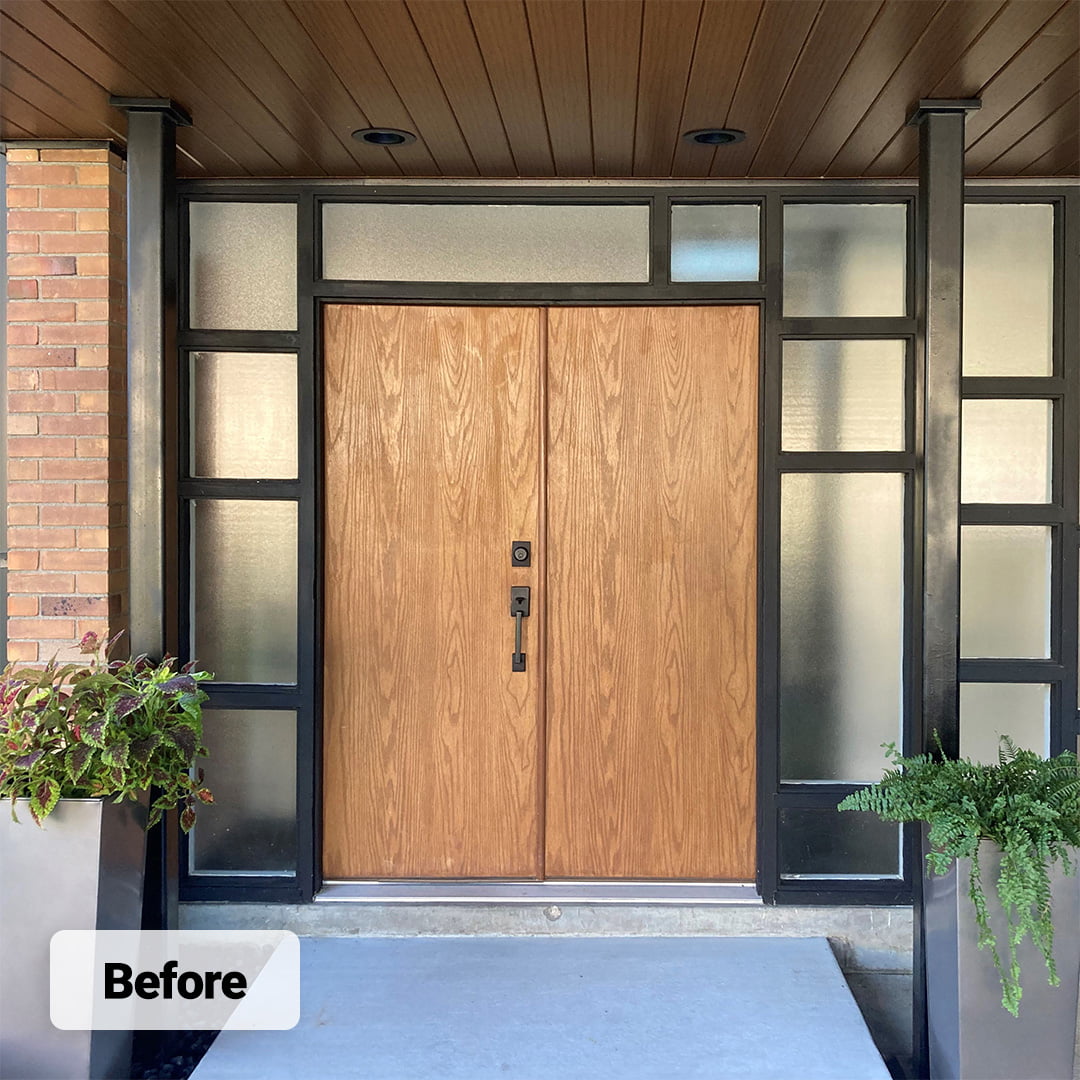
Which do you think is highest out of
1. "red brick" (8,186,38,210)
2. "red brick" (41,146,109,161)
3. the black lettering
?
"red brick" (41,146,109,161)

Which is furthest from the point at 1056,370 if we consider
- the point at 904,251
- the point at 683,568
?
the point at 683,568

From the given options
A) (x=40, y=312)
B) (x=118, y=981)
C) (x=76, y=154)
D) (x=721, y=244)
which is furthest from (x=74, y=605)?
(x=721, y=244)

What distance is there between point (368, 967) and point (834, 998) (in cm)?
151

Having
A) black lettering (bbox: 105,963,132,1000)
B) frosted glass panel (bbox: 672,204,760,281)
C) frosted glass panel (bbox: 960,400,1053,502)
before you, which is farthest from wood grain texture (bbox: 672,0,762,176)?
black lettering (bbox: 105,963,132,1000)

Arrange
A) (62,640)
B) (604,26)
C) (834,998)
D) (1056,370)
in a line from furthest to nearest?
(1056,370), (62,640), (834,998), (604,26)

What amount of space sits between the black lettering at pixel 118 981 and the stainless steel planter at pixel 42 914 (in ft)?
0.38

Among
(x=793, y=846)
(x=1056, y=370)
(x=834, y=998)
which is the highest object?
(x=1056, y=370)

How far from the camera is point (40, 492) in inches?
134

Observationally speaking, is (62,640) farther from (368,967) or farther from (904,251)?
(904,251)

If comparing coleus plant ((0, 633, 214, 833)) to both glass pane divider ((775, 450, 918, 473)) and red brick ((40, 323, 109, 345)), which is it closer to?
red brick ((40, 323, 109, 345))

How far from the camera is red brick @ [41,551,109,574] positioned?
3381mm

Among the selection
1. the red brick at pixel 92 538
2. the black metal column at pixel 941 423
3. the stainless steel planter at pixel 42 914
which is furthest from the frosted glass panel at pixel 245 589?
the black metal column at pixel 941 423

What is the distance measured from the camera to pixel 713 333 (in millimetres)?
3668

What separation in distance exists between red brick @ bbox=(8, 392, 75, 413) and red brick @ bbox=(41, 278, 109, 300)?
0.33 metres
